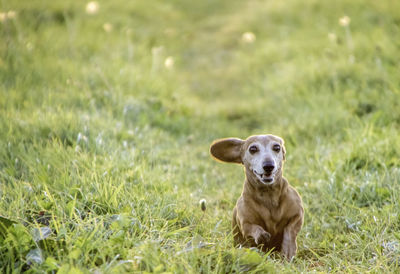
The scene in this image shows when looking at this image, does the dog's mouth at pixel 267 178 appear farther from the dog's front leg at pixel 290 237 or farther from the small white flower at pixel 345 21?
the small white flower at pixel 345 21

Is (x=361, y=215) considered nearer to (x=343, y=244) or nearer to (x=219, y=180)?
(x=343, y=244)

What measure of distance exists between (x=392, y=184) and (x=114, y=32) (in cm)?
628

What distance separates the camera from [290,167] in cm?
481

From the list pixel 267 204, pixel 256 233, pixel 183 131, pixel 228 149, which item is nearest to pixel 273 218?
pixel 267 204

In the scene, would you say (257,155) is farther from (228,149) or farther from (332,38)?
(332,38)

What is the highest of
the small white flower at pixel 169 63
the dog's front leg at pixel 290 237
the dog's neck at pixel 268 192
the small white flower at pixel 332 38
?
the small white flower at pixel 332 38

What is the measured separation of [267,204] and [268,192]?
0.08 metres

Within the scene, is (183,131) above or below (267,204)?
below

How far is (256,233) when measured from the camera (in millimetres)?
2980

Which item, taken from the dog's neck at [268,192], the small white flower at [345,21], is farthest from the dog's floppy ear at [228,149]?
the small white flower at [345,21]

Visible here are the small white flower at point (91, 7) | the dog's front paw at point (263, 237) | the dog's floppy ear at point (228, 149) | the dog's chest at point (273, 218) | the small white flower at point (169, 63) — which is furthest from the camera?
the small white flower at point (91, 7)

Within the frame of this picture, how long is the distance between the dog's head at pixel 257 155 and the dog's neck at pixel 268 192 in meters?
0.04

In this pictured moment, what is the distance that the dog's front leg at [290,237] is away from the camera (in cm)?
300

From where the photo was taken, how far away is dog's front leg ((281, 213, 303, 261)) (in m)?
3.00
